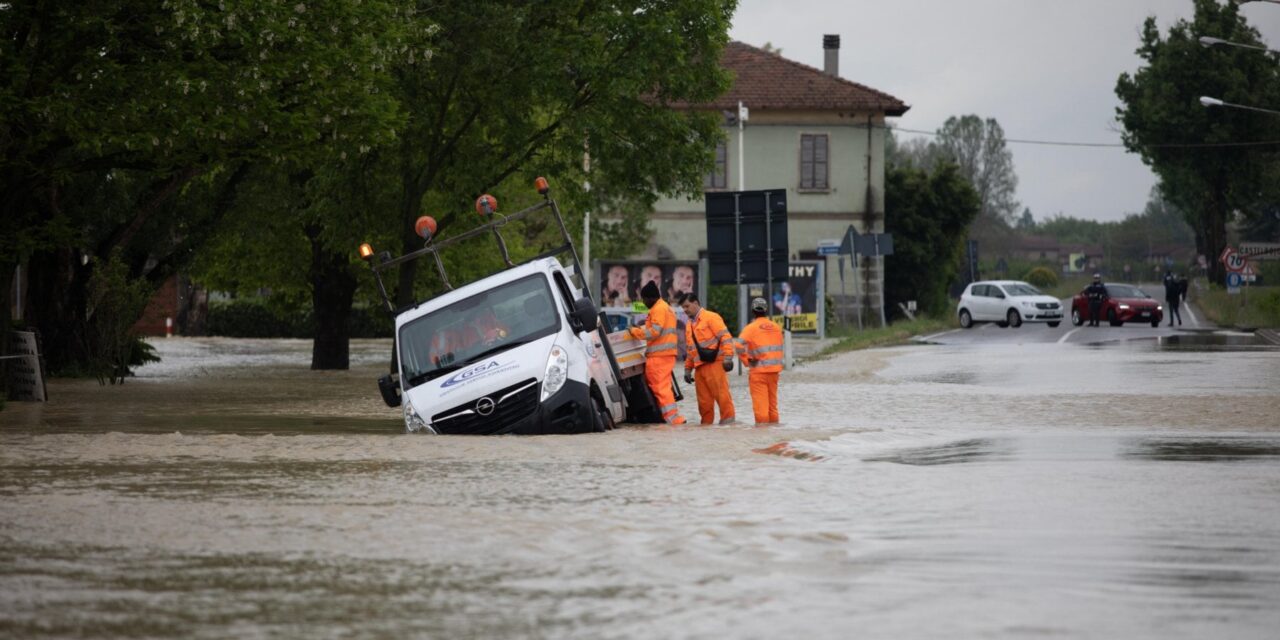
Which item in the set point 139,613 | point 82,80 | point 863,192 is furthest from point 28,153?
point 863,192

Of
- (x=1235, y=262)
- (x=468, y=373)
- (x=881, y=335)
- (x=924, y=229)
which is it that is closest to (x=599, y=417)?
(x=468, y=373)

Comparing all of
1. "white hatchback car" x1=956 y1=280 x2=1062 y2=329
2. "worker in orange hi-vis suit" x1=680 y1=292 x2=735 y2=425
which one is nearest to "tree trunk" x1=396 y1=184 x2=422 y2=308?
"worker in orange hi-vis suit" x1=680 y1=292 x2=735 y2=425

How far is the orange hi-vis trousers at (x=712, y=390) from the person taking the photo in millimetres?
20344

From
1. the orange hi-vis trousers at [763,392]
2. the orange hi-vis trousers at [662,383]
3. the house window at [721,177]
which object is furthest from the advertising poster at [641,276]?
the orange hi-vis trousers at [662,383]

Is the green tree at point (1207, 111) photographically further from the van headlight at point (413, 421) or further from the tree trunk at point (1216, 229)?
the van headlight at point (413, 421)

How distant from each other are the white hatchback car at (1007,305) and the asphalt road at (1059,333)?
39cm

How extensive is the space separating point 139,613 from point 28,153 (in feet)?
60.4

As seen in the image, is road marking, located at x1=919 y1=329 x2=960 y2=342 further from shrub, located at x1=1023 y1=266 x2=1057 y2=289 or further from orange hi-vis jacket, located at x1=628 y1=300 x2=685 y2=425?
shrub, located at x1=1023 y1=266 x2=1057 y2=289

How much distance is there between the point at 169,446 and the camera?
1741 centimetres

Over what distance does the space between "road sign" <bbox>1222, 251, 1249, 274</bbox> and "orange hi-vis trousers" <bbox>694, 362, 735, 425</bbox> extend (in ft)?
135

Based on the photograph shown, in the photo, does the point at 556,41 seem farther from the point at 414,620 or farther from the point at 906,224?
the point at 906,224

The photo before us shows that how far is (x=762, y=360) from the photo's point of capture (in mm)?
19828

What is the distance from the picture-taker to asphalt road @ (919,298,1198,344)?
152 feet

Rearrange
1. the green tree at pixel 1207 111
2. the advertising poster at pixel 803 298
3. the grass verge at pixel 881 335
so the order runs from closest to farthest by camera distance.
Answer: the grass verge at pixel 881 335
the advertising poster at pixel 803 298
the green tree at pixel 1207 111
